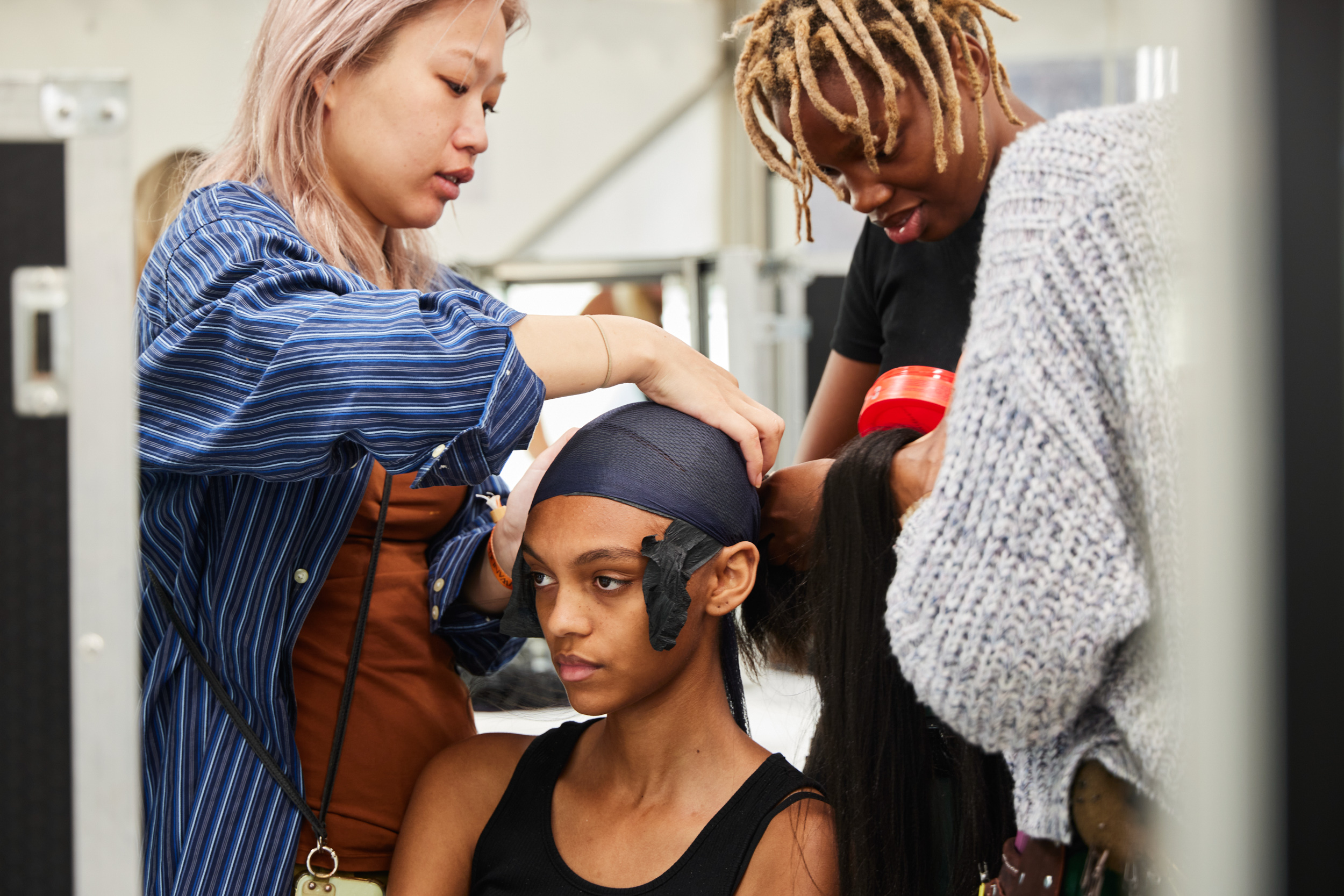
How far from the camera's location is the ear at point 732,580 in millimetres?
1273

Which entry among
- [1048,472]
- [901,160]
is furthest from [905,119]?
[1048,472]

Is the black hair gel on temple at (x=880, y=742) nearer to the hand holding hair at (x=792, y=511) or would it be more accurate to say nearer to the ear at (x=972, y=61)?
the hand holding hair at (x=792, y=511)

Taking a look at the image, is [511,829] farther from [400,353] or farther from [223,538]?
[400,353]

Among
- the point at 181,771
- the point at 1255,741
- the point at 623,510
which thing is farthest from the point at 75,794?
the point at 1255,741

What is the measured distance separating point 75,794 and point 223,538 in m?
0.40

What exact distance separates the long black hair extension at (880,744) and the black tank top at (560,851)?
0.45ft

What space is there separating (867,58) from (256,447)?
712 mm

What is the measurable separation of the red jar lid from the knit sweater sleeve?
1.05ft

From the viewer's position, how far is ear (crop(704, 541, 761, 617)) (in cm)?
127

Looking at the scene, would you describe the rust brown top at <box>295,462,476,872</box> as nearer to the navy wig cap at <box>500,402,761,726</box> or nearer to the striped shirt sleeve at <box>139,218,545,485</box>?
the navy wig cap at <box>500,402,761,726</box>

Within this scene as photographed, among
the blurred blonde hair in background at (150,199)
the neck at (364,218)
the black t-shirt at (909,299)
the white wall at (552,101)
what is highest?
the white wall at (552,101)

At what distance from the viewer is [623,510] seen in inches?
48.9

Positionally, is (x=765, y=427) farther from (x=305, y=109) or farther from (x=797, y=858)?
(x=305, y=109)

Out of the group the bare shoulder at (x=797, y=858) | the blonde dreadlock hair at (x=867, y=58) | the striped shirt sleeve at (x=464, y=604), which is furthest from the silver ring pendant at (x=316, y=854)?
the blonde dreadlock hair at (x=867, y=58)
